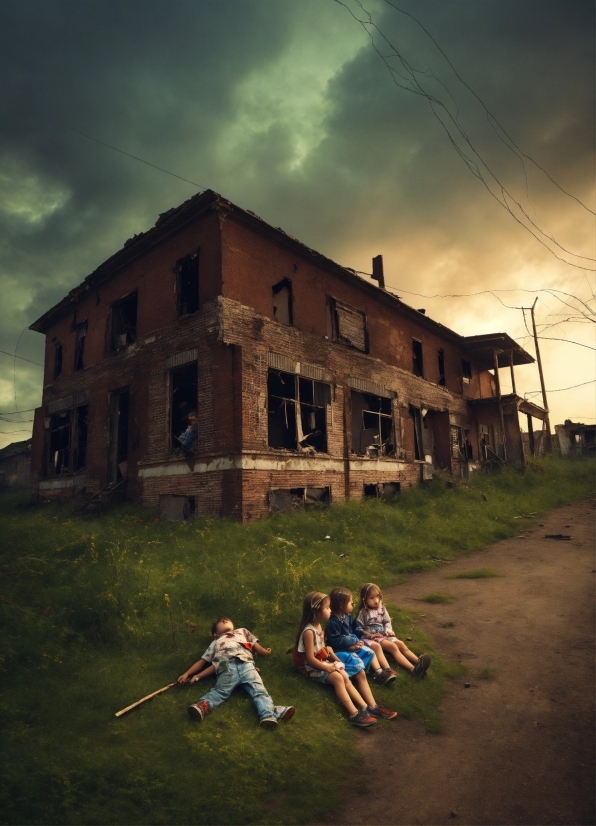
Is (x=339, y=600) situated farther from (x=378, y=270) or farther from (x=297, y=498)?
(x=378, y=270)

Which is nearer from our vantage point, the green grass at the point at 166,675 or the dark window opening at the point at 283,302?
the green grass at the point at 166,675

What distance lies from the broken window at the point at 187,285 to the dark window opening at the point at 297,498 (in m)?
5.68

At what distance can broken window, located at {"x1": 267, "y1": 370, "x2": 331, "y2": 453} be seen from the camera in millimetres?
14055

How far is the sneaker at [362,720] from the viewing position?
14.7 feet

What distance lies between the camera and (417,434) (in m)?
19.9

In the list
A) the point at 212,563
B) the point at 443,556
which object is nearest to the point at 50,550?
the point at 212,563

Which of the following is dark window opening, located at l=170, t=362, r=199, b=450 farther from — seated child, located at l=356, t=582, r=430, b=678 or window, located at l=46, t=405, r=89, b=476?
seated child, located at l=356, t=582, r=430, b=678

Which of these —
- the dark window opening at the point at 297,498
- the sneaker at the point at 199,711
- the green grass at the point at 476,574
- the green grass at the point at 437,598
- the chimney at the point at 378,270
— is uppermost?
the chimney at the point at 378,270

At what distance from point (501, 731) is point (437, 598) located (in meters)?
3.53

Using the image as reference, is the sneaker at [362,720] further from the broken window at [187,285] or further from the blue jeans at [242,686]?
the broken window at [187,285]

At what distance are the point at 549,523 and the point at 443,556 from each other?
537 centimetres

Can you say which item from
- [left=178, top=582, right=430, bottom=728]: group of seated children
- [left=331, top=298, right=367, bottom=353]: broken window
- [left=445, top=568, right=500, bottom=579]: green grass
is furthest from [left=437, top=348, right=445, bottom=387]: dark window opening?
[left=178, top=582, right=430, bottom=728]: group of seated children

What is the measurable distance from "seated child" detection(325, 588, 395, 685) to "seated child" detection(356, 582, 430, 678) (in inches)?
5.4

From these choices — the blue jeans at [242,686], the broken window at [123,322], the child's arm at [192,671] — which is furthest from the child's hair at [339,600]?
the broken window at [123,322]
